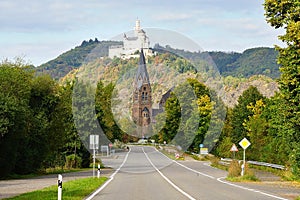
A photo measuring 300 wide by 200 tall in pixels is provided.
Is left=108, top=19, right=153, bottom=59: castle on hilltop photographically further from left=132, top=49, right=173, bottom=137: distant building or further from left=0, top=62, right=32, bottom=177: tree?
left=0, top=62, right=32, bottom=177: tree

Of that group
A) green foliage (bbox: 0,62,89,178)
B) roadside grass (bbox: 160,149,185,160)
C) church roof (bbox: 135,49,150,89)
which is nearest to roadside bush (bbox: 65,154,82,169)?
green foliage (bbox: 0,62,89,178)

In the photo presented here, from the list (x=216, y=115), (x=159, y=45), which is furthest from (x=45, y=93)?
(x=216, y=115)

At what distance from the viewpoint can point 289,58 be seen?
2664 centimetres

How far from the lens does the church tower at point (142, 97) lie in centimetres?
4894

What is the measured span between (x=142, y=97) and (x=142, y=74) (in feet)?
29.0

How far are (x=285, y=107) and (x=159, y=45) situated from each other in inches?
728

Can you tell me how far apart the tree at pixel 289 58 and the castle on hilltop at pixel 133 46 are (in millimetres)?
16797

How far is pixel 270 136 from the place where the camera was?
55.4 metres

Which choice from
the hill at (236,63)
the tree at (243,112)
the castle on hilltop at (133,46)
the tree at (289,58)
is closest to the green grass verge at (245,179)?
the tree at (289,58)

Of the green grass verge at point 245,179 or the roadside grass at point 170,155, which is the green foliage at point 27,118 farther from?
the roadside grass at point 170,155

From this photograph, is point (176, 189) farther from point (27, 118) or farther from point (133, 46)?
point (133, 46)

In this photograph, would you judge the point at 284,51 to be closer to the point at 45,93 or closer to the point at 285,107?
the point at 285,107

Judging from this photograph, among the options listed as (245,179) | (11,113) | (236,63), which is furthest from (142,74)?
(236,63)

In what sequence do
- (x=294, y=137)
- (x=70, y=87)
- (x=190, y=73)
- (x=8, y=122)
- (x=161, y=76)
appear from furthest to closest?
1. (x=70, y=87)
2. (x=190, y=73)
3. (x=161, y=76)
4. (x=8, y=122)
5. (x=294, y=137)
